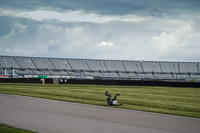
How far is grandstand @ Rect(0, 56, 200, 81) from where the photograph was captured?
291 ft

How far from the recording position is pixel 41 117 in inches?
500

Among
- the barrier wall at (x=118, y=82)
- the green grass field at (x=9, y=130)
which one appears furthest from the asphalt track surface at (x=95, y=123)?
the barrier wall at (x=118, y=82)

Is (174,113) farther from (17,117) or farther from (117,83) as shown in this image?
(117,83)

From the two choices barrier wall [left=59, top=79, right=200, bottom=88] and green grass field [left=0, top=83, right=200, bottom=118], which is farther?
barrier wall [left=59, top=79, right=200, bottom=88]

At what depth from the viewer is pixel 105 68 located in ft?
311

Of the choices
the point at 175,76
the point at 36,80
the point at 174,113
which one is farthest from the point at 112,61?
the point at 174,113

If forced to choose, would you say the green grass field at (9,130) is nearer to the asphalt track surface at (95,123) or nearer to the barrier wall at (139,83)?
the asphalt track surface at (95,123)

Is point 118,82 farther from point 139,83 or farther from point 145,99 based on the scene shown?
point 145,99

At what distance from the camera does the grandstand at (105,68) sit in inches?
3487

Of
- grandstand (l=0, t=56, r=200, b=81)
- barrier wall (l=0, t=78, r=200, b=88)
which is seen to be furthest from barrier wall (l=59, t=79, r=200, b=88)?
grandstand (l=0, t=56, r=200, b=81)

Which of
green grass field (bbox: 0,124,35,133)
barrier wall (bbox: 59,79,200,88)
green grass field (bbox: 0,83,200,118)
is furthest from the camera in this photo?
barrier wall (bbox: 59,79,200,88)

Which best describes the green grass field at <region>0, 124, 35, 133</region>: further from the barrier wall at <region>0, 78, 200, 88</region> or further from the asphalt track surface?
the barrier wall at <region>0, 78, 200, 88</region>

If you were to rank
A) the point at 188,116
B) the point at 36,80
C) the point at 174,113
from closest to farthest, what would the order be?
Result: the point at 188,116 → the point at 174,113 → the point at 36,80

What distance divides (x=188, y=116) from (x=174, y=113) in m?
1.03
